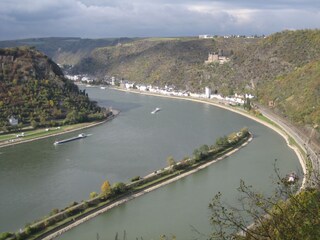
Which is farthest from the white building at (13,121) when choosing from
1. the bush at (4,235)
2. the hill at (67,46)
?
the hill at (67,46)

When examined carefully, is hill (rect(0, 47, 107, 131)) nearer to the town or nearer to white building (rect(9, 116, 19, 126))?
white building (rect(9, 116, 19, 126))

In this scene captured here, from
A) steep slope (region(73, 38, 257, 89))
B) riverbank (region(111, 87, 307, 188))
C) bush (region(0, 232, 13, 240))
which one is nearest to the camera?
bush (region(0, 232, 13, 240))

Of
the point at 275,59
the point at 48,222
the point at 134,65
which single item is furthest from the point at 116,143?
the point at 134,65

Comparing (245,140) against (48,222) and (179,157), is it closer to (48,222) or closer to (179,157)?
(179,157)

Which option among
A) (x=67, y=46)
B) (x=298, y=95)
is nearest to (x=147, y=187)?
(x=298, y=95)

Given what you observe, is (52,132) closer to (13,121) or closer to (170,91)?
(13,121)

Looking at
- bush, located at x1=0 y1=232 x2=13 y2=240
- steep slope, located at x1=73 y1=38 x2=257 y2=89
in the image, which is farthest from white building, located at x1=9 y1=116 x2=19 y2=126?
steep slope, located at x1=73 y1=38 x2=257 y2=89
